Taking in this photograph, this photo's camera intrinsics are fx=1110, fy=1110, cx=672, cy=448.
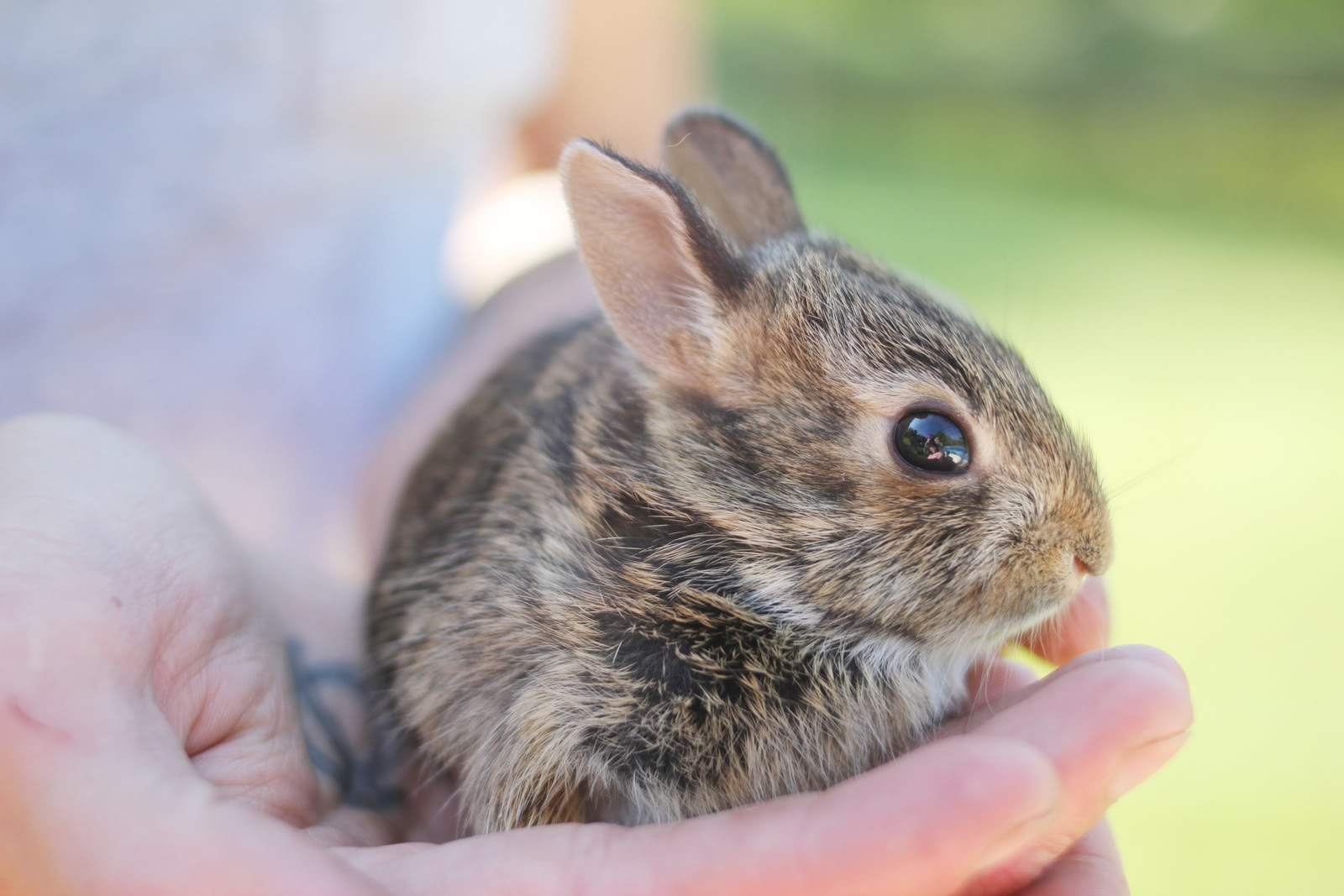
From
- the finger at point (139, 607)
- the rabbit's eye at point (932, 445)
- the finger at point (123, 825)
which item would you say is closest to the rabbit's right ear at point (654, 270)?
the rabbit's eye at point (932, 445)

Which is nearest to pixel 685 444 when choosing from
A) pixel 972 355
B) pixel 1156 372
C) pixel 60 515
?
pixel 972 355

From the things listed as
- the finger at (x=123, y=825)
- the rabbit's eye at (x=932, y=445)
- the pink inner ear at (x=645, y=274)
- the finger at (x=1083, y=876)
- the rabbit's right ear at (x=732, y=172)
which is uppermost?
the rabbit's right ear at (x=732, y=172)

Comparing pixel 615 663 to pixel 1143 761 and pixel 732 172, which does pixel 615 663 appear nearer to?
pixel 1143 761

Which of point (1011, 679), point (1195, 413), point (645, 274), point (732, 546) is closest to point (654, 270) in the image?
point (645, 274)

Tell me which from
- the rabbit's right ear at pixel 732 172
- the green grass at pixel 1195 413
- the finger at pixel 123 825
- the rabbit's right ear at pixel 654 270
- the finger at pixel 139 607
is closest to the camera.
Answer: the finger at pixel 123 825

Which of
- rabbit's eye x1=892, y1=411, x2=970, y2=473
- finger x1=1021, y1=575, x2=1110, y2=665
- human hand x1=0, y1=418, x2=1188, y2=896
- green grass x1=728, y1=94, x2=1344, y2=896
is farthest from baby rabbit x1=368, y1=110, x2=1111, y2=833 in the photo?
green grass x1=728, y1=94, x2=1344, y2=896

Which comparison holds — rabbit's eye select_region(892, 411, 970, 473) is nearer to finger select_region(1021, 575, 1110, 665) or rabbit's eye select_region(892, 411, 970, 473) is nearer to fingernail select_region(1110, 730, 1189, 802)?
finger select_region(1021, 575, 1110, 665)

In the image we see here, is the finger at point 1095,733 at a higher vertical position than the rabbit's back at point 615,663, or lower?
higher

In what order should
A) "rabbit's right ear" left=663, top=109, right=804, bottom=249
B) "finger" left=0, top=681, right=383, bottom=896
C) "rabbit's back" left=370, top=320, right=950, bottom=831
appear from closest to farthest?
"finger" left=0, top=681, right=383, bottom=896
"rabbit's back" left=370, top=320, right=950, bottom=831
"rabbit's right ear" left=663, top=109, right=804, bottom=249

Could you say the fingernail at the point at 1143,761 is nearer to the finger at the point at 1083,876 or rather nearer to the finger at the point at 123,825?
the finger at the point at 1083,876
